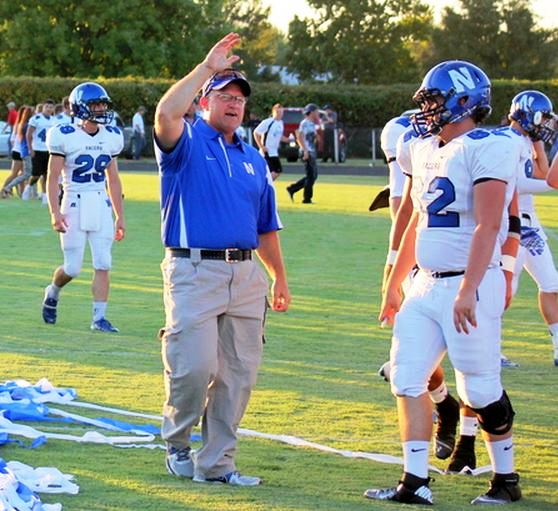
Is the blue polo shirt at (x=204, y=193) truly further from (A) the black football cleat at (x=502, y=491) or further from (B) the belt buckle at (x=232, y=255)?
(A) the black football cleat at (x=502, y=491)

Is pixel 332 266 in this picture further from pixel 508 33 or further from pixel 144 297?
pixel 508 33

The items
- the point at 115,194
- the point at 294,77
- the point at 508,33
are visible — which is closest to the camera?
the point at 115,194

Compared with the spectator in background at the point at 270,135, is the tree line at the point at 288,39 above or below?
above

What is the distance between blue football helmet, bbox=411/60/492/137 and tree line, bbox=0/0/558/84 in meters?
60.2

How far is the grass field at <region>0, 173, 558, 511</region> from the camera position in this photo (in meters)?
6.64

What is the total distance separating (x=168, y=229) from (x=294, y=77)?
82.4m

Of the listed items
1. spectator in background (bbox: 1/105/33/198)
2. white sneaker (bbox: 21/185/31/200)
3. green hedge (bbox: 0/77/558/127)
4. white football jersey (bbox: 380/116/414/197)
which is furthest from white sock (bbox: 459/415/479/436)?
green hedge (bbox: 0/77/558/127)

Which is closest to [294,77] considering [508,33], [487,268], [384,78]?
[384,78]

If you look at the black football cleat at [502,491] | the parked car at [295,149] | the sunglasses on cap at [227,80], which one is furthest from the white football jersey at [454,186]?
the parked car at [295,149]

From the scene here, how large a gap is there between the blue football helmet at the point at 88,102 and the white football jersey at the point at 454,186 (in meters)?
5.51

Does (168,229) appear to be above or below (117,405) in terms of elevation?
above

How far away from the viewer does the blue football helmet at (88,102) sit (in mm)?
11523

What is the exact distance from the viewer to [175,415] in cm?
679

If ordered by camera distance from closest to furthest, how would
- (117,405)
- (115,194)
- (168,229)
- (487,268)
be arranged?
(487,268)
(168,229)
(117,405)
(115,194)
